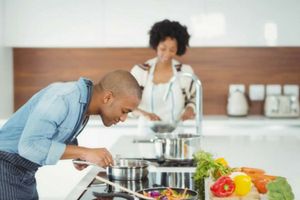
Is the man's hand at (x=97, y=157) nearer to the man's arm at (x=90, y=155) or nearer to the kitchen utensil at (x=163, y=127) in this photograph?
the man's arm at (x=90, y=155)

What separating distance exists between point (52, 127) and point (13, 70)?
3.60 meters

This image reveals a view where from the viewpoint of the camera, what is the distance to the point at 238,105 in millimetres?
4863

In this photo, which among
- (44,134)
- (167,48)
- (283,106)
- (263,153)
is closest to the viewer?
(44,134)

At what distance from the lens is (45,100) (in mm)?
1824

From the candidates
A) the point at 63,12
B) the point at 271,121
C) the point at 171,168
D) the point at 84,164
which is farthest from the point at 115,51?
the point at 84,164

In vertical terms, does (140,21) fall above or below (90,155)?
above

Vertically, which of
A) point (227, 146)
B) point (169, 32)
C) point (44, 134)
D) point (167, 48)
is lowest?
point (227, 146)

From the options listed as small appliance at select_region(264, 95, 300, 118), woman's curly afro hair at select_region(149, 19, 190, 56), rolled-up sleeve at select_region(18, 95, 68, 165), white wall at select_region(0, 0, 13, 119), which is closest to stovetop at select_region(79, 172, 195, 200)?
rolled-up sleeve at select_region(18, 95, 68, 165)

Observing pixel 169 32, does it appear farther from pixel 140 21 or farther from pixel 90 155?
pixel 90 155

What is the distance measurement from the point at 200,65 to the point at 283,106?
2.84ft

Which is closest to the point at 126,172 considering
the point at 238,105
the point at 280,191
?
the point at 280,191

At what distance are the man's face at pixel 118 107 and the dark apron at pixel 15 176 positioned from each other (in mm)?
341

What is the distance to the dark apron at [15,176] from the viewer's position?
6.29 ft

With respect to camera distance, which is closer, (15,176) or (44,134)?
(44,134)
